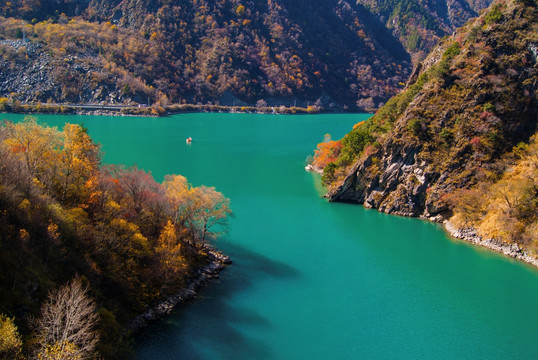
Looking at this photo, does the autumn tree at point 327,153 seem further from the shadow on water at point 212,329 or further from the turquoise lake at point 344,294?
the shadow on water at point 212,329

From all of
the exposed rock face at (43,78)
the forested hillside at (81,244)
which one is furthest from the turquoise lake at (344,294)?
the exposed rock face at (43,78)

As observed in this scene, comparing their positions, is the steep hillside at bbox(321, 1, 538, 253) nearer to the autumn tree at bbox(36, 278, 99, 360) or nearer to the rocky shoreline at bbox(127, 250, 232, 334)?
the rocky shoreline at bbox(127, 250, 232, 334)

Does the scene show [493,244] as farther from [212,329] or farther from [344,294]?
[212,329]


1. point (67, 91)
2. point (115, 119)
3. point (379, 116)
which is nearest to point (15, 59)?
point (67, 91)

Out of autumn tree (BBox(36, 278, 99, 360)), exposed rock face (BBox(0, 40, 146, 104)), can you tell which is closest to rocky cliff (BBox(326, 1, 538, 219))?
autumn tree (BBox(36, 278, 99, 360))

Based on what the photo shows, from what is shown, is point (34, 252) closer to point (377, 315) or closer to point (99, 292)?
point (99, 292)

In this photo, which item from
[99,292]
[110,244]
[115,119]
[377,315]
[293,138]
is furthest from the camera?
[115,119]

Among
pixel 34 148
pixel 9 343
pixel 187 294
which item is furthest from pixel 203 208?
pixel 9 343
